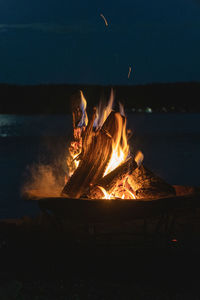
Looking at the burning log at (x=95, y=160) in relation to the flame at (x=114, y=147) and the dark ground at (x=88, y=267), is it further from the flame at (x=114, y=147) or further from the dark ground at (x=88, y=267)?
the dark ground at (x=88, y=267)

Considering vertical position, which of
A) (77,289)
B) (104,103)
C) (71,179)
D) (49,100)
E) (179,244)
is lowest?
(77,289)

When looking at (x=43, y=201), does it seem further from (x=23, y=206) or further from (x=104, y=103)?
(x=23, y=206)

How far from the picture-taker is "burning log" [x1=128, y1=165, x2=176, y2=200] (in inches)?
166

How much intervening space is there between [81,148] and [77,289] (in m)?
1.50

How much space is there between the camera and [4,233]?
175 inches

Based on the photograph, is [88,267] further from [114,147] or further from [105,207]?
[114,147]

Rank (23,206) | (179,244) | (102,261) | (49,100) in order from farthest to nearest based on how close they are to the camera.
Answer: (49,100), (23,206), (179,244), (102,261)

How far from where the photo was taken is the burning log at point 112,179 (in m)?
4.21

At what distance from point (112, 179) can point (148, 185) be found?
35 cm

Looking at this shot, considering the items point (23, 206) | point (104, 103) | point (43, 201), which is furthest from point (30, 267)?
point (23, 206)

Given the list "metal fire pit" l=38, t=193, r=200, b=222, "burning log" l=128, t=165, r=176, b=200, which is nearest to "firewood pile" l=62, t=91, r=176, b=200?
"burning log" l=128, t=165, r=176, b=200

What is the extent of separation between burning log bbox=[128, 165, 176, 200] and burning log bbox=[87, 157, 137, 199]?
0.42 feet

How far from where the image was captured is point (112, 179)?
4.22 metres

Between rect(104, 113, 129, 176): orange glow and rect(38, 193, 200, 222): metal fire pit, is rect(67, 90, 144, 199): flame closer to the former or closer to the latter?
rect(104, 113, 129, 176): orange glow
